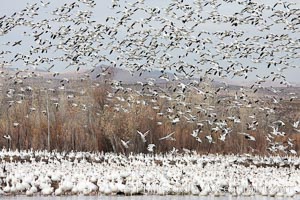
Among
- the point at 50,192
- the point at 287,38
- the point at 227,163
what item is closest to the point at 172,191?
the point at 50,192

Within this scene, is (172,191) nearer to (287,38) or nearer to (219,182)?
(219,182)

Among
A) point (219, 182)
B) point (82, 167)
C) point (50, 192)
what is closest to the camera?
point (50, 192)

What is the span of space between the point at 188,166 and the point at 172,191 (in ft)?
19.8

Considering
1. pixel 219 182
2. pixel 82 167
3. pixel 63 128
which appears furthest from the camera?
pixel 63 128

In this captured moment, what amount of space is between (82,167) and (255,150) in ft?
35.5

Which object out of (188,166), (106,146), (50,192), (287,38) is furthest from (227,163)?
(50,192)

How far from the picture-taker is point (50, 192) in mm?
17438

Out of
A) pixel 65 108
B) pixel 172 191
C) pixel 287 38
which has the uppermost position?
pixel 287 38

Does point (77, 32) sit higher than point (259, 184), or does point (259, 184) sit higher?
point (77, 32)

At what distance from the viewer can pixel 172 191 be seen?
1789 cm

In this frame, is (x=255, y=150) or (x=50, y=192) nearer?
(x=50, y=192)

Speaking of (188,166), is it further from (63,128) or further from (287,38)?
(63,128)

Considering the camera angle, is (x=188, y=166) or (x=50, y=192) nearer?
(x=50, y=192)

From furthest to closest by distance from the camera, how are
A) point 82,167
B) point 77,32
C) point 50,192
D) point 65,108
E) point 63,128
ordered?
point 65,108 < point 63,128 < point 77,32 < point 82,167 < point 50,192
